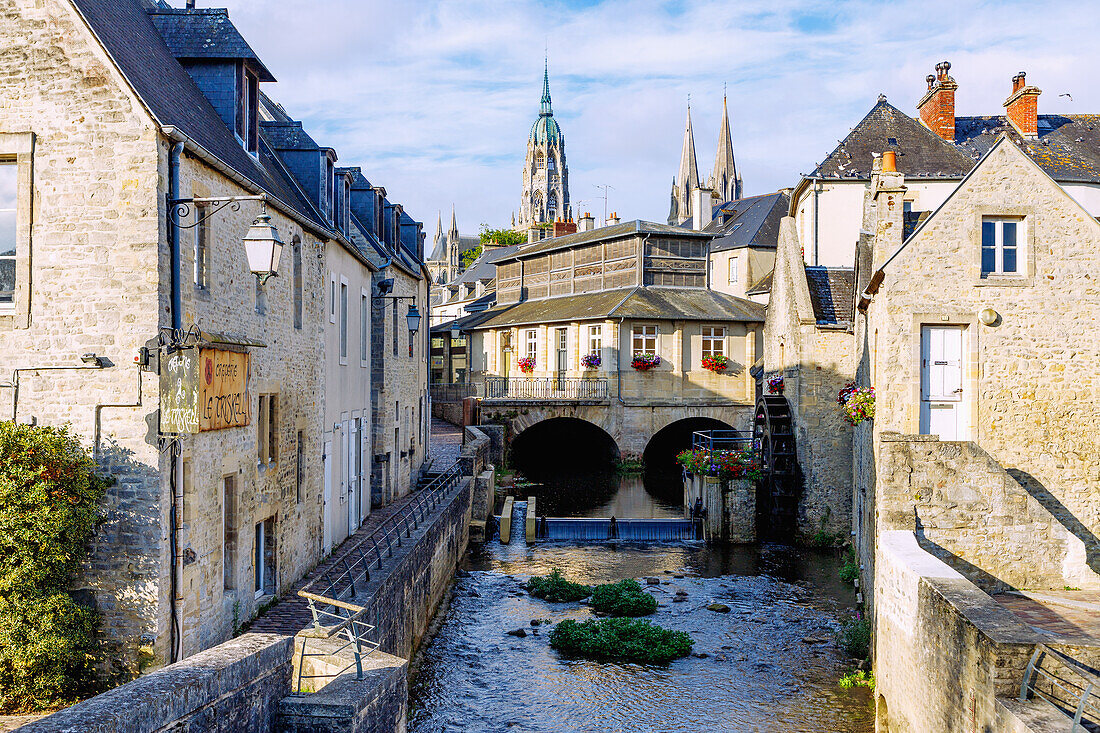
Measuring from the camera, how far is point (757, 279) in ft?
132

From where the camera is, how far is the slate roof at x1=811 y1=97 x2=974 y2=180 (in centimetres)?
2708

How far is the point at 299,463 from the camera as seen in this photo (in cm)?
1325

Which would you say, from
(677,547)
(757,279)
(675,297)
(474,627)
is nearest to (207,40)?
(474,627)

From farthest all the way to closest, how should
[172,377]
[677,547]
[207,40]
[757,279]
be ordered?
[757,279] → [677,547] → [207,40] → [172,377]

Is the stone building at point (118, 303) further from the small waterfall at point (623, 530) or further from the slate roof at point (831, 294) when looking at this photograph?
Answer: the slate roof at point (831, 294)

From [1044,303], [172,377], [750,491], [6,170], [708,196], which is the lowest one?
[750,491]

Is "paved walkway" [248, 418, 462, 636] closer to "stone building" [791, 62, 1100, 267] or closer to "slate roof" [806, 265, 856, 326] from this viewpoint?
"slate roof" [806, 265, 856, 326]

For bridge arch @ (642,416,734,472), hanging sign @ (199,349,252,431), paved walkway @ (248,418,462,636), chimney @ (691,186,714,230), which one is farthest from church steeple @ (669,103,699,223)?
hanging sign @ (199,349,252,431)

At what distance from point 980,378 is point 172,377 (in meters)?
9.60

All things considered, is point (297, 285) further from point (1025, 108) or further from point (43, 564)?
point (1025, 108)

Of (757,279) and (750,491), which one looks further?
(757,279)

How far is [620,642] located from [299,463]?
5.45 metres

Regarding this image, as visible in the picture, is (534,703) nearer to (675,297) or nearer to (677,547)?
(677,547)

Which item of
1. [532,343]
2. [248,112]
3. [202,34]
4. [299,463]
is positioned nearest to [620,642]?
[299,463]
